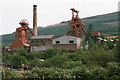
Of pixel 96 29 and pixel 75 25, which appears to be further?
pixel 96 29

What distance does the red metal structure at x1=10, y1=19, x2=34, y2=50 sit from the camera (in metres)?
28.9

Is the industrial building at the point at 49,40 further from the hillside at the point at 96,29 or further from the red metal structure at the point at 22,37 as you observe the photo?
the hillside at the point at 96,29

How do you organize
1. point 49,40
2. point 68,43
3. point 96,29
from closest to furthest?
point 68,43
point 49,40
point 96,29

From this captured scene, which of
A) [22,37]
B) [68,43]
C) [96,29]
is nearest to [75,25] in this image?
[68,43]

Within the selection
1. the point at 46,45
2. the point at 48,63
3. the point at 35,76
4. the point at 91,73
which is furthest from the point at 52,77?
the point at 46,45

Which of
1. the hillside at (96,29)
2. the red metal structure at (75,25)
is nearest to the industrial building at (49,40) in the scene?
the red metal structure at (75,25)

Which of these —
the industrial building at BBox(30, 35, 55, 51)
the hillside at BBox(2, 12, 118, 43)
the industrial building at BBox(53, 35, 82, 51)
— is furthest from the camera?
the hillside at BBox(2, 12, 118, 43)

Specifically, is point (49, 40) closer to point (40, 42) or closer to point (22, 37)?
point (40, 42)

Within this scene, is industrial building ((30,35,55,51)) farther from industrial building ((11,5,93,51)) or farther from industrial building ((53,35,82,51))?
industrial building ((53,35,82,51))

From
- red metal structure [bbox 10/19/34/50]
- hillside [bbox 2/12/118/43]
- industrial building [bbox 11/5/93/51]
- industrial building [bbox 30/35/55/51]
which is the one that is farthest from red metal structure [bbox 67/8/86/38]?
hillside [bbox 2/12/118/43]

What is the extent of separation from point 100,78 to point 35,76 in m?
2.49

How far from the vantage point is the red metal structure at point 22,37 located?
2890 cm

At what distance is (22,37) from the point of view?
29.5m

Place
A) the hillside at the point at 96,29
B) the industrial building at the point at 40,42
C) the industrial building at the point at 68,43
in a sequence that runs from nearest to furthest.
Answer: the industrial building at the point at 68,43 → the industrial building at the point at 40,42 → the hillside at the point at 96,29
